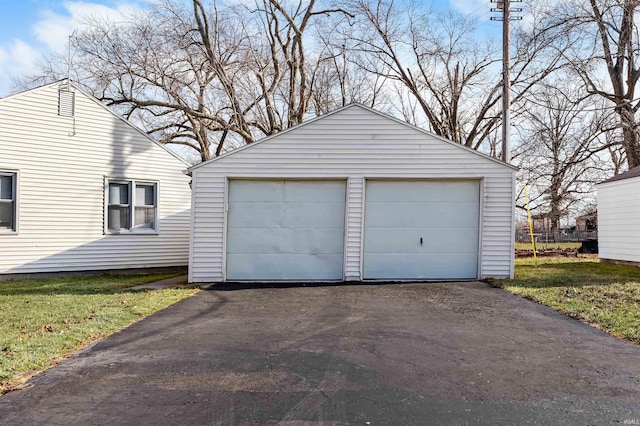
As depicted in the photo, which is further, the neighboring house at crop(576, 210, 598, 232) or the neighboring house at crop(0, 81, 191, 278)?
the neighboring house at crop(576, 210, 598, 232)

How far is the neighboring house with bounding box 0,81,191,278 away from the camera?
12234mm

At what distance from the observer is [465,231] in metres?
11.1

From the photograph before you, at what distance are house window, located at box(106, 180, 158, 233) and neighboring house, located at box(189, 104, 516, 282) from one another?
374cm

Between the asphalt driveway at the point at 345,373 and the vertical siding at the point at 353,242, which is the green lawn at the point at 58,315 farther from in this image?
the vertical siding at the point at 353,242

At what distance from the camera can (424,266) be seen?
11086 millimetres

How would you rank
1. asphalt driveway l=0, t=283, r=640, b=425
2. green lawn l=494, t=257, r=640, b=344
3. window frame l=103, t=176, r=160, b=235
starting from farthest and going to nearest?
1. window frame l=103, t=176, r=160, b=235
2. green lawn l=494, t=257, r=640, b=344
3. asphalt driveway l=0, t=283, r=640, b=425

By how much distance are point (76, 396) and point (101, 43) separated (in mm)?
18103

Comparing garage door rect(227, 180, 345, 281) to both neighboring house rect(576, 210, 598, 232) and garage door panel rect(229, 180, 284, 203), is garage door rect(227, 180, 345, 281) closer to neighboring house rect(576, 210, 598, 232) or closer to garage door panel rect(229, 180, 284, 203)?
garage door panel rect(229, 180, 284, 203)

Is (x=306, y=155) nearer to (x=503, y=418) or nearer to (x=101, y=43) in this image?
(x=503, y=418)

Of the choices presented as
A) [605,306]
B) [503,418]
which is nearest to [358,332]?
[503,418]

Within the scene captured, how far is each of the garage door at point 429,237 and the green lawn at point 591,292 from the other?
3.66 ft

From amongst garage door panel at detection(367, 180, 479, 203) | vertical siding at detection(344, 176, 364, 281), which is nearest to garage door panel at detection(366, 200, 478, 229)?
garage door panel at detection(367, 180, 479, 203)

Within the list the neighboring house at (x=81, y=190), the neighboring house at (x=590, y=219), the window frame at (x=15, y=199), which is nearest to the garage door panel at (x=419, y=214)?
the neighboring house at (x=81, y=190)

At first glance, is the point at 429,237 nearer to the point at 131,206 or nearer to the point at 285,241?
the point at 285,241
